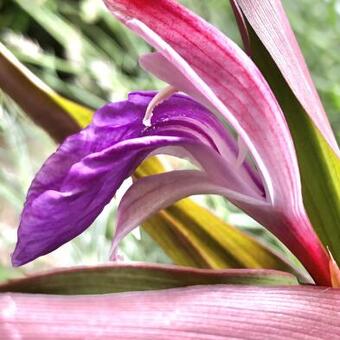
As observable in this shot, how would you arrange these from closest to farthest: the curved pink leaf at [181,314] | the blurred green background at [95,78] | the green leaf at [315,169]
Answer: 1. the curved pink leaf at [181,314]
2. the green leaf at [315,169]
3. the blurred green background at [95,78]

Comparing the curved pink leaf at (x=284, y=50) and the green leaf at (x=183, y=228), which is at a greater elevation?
the curved pink leaf at (x=284, y=50)

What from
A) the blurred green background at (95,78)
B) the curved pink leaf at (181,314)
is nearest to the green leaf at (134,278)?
the curved pink leaf at (181,314)

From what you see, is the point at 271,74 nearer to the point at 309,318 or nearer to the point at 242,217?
the point at 309,318

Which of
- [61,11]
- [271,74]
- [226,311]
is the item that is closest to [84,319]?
[226,311]

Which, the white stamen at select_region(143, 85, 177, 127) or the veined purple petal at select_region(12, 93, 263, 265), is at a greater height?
the white stamen at select_region(143, 85, 177, 127)

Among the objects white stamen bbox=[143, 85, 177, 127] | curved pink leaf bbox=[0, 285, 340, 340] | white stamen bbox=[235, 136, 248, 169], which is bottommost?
curved pink leaf bbox=[0, 285, 340, 340]

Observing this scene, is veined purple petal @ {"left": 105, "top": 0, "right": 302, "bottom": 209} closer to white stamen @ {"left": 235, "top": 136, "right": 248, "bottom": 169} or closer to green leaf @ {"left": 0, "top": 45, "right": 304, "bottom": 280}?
white stamen @ {"left": 235, "top": 136, "right": 248, "bottom": 169}

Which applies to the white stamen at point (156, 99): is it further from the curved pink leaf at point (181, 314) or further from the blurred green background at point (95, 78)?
the blurred green background at point (95, 78)

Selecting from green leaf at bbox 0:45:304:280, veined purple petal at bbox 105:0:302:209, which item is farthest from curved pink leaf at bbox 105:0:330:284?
green leaf at bbox 0:45:304:280
